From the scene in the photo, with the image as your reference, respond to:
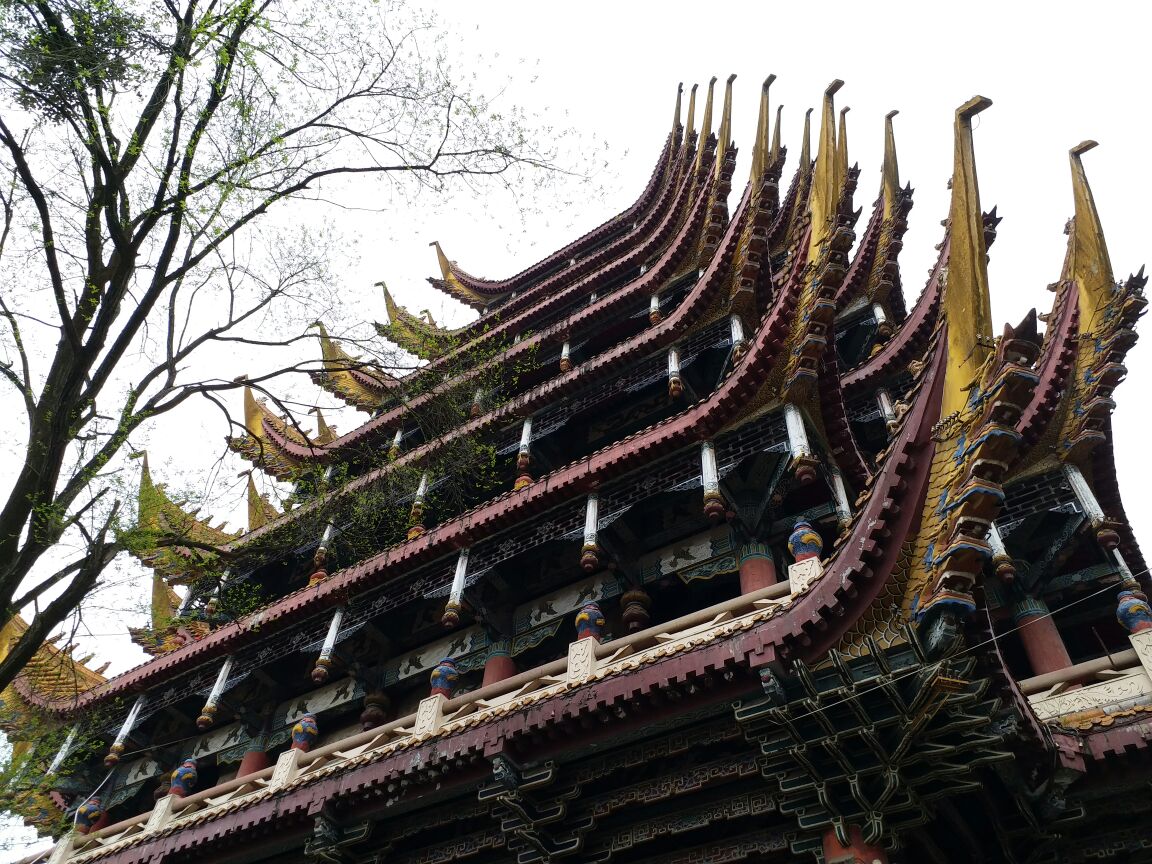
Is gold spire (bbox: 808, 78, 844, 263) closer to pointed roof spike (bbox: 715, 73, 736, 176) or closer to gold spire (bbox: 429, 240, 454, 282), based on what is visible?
pointed roof spike (bbox: 715, 73, 736, 176)

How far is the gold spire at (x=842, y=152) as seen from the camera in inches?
457

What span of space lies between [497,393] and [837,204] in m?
8.73

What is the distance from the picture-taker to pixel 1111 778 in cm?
758

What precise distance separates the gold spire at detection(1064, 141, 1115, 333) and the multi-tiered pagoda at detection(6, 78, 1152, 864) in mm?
46

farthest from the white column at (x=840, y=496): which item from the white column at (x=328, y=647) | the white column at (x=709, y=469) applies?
the white column at (x=328, y=647)

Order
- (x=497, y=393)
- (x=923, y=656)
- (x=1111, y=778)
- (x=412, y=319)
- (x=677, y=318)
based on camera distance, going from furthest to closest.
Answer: (x=412, y=319) → (x=497, y=393) → (x=677, y=318) → (x=1111, y=778) → (x=923, y=656)

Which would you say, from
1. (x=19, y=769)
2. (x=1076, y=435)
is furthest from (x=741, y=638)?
(x=19, y=769)

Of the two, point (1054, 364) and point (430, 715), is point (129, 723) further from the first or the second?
point (1054, 364)

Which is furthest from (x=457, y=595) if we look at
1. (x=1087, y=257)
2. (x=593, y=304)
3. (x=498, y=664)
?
(x=1087, y=257)

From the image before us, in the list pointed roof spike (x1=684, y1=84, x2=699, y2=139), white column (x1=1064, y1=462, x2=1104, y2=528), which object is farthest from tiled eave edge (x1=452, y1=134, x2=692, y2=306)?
white column (x1=1064, y1=462, x2=1104, y2=528)

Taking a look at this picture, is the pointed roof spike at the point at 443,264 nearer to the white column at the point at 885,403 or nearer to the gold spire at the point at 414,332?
the gold spire at the point at 414,332

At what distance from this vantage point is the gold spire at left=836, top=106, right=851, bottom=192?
1161cm

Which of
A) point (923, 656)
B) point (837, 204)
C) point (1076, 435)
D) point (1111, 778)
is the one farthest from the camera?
point (837, 204)

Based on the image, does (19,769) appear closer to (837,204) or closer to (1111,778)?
(1111,778)
